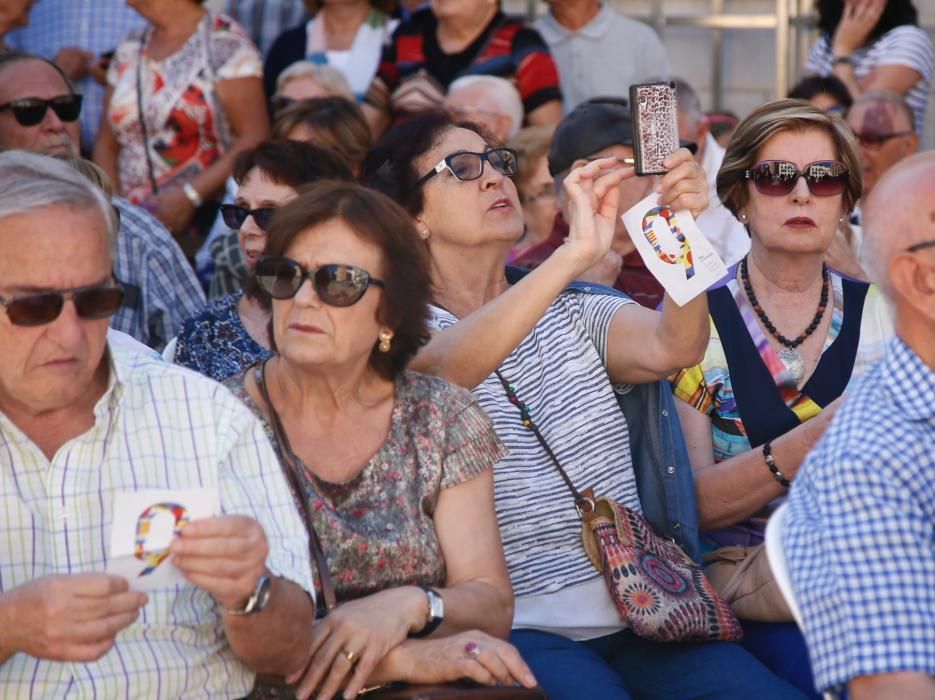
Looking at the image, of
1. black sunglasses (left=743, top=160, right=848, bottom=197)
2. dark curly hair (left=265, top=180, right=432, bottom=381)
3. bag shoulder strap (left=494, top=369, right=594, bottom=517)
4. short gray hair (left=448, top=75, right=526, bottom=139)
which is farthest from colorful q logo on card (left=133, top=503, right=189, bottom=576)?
short gray hair (left=448, top=75, right=526, bottom=139)

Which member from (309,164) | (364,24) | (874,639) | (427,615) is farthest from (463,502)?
(364,24)

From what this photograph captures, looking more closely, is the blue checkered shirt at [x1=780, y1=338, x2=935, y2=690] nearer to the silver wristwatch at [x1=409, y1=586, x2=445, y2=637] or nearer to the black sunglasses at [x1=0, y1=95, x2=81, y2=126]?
the silver wristwatch at [x1=409, y1=586, x2=445, y2=637]

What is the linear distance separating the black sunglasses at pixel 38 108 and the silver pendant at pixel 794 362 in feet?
10.1

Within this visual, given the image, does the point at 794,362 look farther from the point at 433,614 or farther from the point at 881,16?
the point at 881,16

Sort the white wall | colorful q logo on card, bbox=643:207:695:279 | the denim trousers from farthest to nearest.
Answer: the white wall, colorful q logo on card, bbox=643:207:695:279, the denim trousers

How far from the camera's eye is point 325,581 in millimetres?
3365

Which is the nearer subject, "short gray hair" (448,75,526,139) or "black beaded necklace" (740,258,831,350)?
"black beaded necklace" (740,258,831,350)

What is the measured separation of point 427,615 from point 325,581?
255 mm

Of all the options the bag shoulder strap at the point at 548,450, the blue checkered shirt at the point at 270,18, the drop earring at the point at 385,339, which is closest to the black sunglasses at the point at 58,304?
the drop earring at the point at 385,339

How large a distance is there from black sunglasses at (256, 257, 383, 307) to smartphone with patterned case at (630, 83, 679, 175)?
0.88 metres

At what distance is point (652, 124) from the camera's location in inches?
153

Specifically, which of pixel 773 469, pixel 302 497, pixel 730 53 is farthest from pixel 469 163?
pixel 730 53

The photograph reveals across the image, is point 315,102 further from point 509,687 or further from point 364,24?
point 509,687

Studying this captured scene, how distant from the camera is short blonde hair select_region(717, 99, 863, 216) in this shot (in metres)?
4.63
